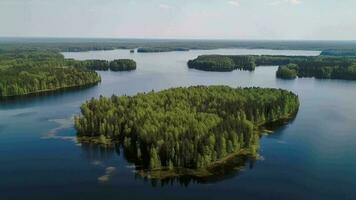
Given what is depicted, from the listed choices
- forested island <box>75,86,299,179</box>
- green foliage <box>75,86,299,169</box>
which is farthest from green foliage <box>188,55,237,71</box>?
forested island <box>75,86,299,179</box>

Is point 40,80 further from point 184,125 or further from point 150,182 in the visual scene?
point 150,182

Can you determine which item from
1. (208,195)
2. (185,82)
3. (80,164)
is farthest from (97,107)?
(185,82)

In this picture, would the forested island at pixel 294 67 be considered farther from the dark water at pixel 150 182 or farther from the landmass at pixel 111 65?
the dark water at pixel 150 182

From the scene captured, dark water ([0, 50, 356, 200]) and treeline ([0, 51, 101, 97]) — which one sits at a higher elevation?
treeline ([0, 51, 101, 97])

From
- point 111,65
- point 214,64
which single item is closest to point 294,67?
point 214,64

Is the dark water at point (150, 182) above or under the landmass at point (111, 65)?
under

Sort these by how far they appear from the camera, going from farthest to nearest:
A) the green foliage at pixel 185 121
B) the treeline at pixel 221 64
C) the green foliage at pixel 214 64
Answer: the treeline at pixel 221 64
the green foliage at pixel 214 64
the green foliage at pixel 185 121

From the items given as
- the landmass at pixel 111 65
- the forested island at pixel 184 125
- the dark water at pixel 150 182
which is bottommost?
the dark water at pixel 150 182

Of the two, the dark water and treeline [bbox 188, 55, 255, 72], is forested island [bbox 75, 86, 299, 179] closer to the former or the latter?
the dark water

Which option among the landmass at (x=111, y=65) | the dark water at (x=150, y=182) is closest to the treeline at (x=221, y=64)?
the landmass at (x=111, y=65)

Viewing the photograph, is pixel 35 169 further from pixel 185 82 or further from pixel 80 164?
pixel 185 82
